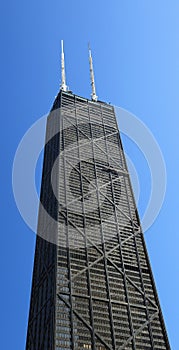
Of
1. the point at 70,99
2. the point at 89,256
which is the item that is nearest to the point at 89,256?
the point at 89,256

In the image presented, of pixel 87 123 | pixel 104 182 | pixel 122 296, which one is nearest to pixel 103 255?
pixel 122 296

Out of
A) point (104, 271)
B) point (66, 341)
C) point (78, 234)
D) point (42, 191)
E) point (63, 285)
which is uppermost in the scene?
point (42, 191)

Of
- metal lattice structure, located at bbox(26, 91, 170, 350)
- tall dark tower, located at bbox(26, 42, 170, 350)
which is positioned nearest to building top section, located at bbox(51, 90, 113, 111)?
tall dark tower, located at bbox(26, 42, 170, 350)

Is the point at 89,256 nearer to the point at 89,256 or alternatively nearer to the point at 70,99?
the point at 89,256

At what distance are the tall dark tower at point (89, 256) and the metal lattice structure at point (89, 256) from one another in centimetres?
24

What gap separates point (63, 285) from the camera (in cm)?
10588

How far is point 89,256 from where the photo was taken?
11812 centimetres

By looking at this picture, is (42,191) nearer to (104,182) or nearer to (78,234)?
(104,182)

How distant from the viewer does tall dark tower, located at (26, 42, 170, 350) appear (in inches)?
3974

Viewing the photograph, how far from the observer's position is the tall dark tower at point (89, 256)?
100938 mm

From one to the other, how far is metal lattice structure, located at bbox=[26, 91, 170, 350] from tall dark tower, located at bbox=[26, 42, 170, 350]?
9.4 inches

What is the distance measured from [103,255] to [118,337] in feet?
80.8

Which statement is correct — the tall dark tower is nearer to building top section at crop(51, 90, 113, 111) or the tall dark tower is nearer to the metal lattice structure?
the metal lattice structure

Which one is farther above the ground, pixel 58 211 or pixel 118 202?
pixel 118 202
